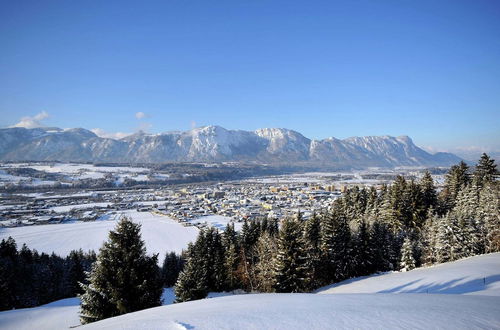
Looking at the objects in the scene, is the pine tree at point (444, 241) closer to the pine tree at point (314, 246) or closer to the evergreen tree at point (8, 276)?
the pine tree at point (314, 246)

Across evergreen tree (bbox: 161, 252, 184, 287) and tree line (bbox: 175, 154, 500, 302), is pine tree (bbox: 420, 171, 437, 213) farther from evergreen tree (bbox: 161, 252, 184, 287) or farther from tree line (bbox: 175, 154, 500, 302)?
evergreen tree (bbox: 161, 252, 184, 287)

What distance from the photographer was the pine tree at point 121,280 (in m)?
11.6

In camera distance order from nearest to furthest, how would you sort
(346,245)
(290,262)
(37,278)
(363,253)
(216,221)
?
1. (290,262)
2. (346,245)
3. (363,253)
4. (37,278)
5. (216,221)

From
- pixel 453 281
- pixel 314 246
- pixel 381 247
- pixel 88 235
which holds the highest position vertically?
pixel 453 281

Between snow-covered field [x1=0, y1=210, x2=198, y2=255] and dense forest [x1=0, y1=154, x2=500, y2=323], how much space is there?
13259mm

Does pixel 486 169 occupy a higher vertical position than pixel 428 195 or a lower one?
higher

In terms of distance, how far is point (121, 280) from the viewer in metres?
A: 11.9

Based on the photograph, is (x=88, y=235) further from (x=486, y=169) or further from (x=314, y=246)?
(x=486, y=169)

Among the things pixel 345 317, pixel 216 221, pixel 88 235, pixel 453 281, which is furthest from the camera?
pixel 216 221

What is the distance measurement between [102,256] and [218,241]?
16.6m

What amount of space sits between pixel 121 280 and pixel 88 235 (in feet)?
189

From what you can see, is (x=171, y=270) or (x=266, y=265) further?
(x=171, y=270)

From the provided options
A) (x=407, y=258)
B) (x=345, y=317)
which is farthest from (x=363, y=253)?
(x=345, y=317)

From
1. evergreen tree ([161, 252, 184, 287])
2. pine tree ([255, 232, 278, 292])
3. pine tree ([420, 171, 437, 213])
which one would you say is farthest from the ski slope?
pine tree ([420, 171, 437, 213])
